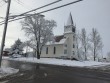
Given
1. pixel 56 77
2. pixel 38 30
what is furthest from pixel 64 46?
pixel 56 77

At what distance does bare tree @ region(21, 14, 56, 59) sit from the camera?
5509cm

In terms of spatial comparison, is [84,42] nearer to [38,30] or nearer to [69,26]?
[69,26]

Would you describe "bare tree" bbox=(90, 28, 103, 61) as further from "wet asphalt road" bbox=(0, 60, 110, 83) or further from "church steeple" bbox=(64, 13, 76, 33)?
"wet asphalt road" bbox=(0, 60, 110, 83)

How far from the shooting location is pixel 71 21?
240 ft

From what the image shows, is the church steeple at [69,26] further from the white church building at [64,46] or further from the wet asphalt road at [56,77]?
the wet asphalt road at [56,77]

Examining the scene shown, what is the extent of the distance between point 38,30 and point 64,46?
1553 centimetres

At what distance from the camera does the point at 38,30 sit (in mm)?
55375

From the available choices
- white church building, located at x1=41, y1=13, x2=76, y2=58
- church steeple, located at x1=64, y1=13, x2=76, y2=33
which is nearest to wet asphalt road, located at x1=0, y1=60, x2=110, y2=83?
white church building, located at x1=41, y1=13, x2=76, y2=58

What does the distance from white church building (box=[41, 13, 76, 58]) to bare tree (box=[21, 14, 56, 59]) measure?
441 inches

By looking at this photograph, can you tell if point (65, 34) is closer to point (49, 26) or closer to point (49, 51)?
point (49, 51)

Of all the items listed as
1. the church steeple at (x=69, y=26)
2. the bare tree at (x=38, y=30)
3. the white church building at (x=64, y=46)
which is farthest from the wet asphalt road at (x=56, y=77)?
the church steeple at (x=69, y=26)

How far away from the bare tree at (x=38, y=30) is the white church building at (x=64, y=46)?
11.2 meters

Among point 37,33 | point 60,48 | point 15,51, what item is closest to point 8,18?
point 37,33

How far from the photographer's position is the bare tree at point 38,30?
5509 cm
